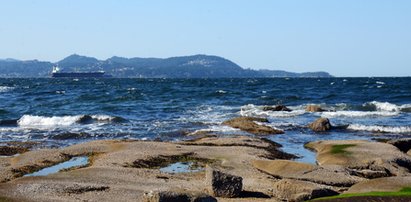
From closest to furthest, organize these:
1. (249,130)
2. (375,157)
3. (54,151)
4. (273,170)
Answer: (273,170), (375,157), (54,151), (249,130)

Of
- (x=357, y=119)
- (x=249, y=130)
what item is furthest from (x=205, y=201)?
(x=357, y=119)

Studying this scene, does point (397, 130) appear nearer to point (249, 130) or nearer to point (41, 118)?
point (249, 130)

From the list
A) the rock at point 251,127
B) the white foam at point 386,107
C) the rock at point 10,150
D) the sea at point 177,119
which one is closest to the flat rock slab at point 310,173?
the sea at point 177,119

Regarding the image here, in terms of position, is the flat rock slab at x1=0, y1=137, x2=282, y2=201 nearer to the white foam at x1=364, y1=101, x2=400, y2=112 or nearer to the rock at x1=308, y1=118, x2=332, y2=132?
the rock at x1=308, y1=118, x2=332, y2=132

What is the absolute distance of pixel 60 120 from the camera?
39.5 metres

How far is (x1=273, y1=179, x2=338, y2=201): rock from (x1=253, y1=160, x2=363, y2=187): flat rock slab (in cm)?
199

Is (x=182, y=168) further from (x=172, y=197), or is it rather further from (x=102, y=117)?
(x=102, y=117)

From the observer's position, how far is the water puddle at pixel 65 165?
17219mm

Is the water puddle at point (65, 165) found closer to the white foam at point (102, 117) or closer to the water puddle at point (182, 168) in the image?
the water puddle at point (182, 168)

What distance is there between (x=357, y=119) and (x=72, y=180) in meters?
28.7

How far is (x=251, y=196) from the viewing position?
44.7ft

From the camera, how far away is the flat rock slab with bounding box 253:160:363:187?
15141 mm

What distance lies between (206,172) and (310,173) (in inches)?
138

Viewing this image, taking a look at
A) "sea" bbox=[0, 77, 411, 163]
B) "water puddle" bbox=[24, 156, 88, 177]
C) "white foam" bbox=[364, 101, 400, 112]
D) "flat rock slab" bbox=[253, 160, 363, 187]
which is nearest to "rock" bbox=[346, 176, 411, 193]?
"flat rock slab" bbox=[253, 160, 363, 187]
